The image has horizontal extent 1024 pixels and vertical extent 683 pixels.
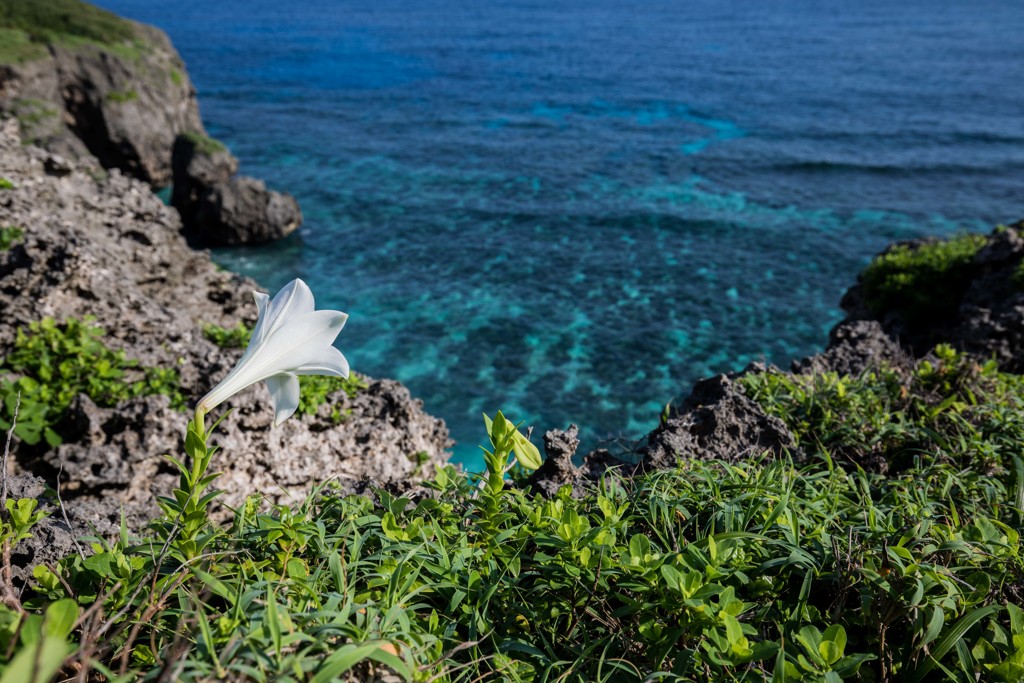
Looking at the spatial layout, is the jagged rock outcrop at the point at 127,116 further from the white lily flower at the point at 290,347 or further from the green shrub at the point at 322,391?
the white lily flower at the point at 290,347

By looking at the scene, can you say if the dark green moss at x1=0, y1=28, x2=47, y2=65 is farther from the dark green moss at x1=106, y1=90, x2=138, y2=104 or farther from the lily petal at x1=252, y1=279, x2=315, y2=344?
the lily petal at x1=252, y1=279, x2=315, y2=344

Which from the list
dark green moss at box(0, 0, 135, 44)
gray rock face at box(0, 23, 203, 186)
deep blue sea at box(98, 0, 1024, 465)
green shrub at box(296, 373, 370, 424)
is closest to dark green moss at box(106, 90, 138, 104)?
gray rock face at box(0, 23, 203, 186)

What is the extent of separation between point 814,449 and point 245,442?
14.5 feet

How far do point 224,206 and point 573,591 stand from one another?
20.0m

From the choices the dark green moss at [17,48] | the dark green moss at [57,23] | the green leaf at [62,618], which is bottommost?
the green leaf at [62,618]

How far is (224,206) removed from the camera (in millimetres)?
20375

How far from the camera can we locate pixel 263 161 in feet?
92.1

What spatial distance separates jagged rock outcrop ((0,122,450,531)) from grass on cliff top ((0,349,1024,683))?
1451 millimetres

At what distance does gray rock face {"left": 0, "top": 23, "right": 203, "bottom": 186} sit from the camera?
73.9 ft

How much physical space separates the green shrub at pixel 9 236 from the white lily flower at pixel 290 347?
598cm

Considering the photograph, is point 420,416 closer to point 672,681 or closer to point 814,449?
point 814,449

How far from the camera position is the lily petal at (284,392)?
2811mm

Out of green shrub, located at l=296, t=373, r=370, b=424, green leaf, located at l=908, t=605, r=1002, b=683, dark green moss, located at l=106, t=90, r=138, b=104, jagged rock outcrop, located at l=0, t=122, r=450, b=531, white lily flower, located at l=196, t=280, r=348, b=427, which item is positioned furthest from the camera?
dark green moss, located at l=106, t=90, r=138, b=104

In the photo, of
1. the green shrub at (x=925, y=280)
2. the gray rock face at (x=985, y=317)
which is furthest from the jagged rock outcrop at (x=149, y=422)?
the green shrub at (x=925, y=280)
